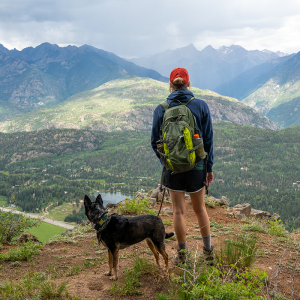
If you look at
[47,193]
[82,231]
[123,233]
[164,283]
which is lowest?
[47,193]

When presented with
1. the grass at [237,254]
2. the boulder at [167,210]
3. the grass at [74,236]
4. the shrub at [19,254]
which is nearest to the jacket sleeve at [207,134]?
the grass at [237,254]

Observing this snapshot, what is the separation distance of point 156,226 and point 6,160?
22085cm

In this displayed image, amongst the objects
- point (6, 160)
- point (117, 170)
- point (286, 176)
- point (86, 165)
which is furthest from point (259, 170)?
point (6, 160)

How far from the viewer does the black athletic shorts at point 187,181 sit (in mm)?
4121

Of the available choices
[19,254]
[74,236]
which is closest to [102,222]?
[19,254]

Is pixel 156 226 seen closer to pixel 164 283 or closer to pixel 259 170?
pixel 164 283

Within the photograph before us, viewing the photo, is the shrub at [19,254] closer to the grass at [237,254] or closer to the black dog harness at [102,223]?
the black dog harness at [102,223]

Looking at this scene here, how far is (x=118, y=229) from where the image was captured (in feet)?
13.9

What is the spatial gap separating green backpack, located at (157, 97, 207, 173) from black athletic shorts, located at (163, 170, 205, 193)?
19cm

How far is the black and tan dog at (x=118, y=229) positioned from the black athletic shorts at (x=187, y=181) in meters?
0.75

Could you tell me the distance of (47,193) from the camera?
134875 millimetres

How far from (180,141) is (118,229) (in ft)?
5.97

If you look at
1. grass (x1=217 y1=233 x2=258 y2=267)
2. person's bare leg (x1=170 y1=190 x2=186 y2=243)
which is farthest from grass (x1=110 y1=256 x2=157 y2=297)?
grass (x1=217 y1=233 x2=258 y2=267)

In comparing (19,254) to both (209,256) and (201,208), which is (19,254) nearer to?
(209,256)
